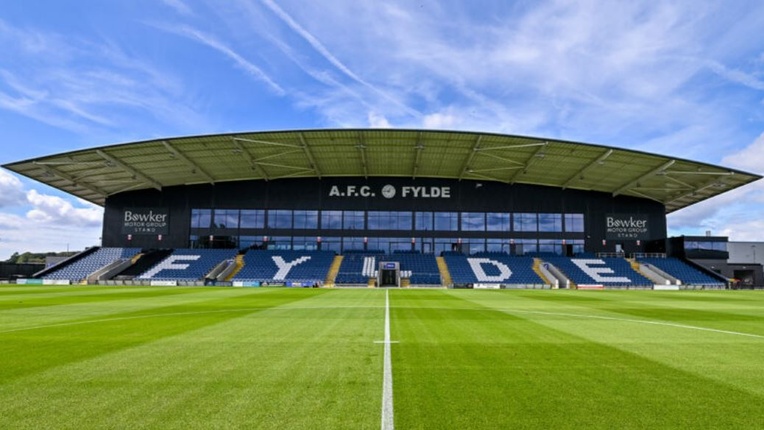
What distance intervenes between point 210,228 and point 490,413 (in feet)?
202

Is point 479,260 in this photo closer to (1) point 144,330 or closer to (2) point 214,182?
(2) point 214,182

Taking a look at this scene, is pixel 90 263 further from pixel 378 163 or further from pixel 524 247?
pixel 524 247

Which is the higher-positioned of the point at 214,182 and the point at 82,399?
the point at 214,182

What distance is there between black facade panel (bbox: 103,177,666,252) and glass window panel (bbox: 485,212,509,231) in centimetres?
70

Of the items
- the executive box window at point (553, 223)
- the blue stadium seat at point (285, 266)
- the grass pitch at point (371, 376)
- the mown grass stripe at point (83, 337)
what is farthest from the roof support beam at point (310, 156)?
the grass pitch at point (371, 376)

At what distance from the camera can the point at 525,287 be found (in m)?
52.2

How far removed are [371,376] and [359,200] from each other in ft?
181

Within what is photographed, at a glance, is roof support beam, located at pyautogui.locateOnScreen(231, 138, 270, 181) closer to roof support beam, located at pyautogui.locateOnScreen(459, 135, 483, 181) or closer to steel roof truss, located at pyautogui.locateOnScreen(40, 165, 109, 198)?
steel roof truss, located at pyautogui.locateOnScreen(40, 165, 109, 198)

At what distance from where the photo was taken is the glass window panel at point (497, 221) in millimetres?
62156

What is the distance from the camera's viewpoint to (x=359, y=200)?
202ft

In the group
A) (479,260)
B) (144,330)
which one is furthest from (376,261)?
(144,330)

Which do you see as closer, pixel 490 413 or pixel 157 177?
pixel 490 413

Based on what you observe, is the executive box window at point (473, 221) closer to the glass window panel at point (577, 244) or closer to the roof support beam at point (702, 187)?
the glass window panel at point (577, 244)

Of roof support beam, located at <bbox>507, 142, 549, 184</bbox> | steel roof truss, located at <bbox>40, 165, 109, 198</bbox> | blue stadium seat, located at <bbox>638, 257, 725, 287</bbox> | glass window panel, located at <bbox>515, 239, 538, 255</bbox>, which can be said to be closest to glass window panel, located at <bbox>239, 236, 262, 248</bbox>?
steel roof truss, located at <bbox>40, 165, 109, 198</bbox>
